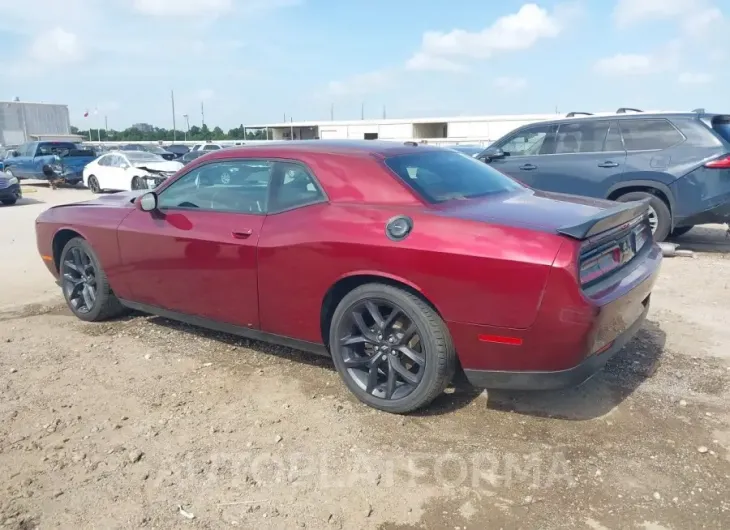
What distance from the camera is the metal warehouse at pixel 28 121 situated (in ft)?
151

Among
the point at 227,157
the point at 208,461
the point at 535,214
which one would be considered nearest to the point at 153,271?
the point at 227,157

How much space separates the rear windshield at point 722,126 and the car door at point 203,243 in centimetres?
601

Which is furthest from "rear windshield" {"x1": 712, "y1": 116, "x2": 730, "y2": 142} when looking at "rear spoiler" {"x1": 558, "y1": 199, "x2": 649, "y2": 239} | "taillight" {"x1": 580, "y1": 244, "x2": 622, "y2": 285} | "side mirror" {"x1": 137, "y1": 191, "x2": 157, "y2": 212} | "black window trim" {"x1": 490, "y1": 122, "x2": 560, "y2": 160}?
"side mirror" {"x1": 137, "y1": 191, "x2": 157, "y2": 212}

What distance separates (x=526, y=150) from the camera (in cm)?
890

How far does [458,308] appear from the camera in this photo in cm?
312

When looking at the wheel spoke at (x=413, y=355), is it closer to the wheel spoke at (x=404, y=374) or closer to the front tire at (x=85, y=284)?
the wheel spoke at (x=404, y=374)

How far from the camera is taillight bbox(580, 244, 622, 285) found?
2.99 meters

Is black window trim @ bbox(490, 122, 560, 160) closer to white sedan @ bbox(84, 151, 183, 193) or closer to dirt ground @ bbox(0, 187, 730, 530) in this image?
dirt ground @ bbox(0, 187, 730, 530)

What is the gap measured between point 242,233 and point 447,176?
1.37m

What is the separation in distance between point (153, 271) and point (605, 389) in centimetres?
325

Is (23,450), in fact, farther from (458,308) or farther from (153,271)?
(458,308)

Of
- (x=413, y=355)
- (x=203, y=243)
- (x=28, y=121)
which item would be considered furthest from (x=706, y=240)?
(x=28, y=121)

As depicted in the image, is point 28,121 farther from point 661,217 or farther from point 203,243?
point 203,243

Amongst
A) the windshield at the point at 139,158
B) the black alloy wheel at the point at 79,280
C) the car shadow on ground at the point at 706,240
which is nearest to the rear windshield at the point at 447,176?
the black alloy wheel at the point at 79,280
